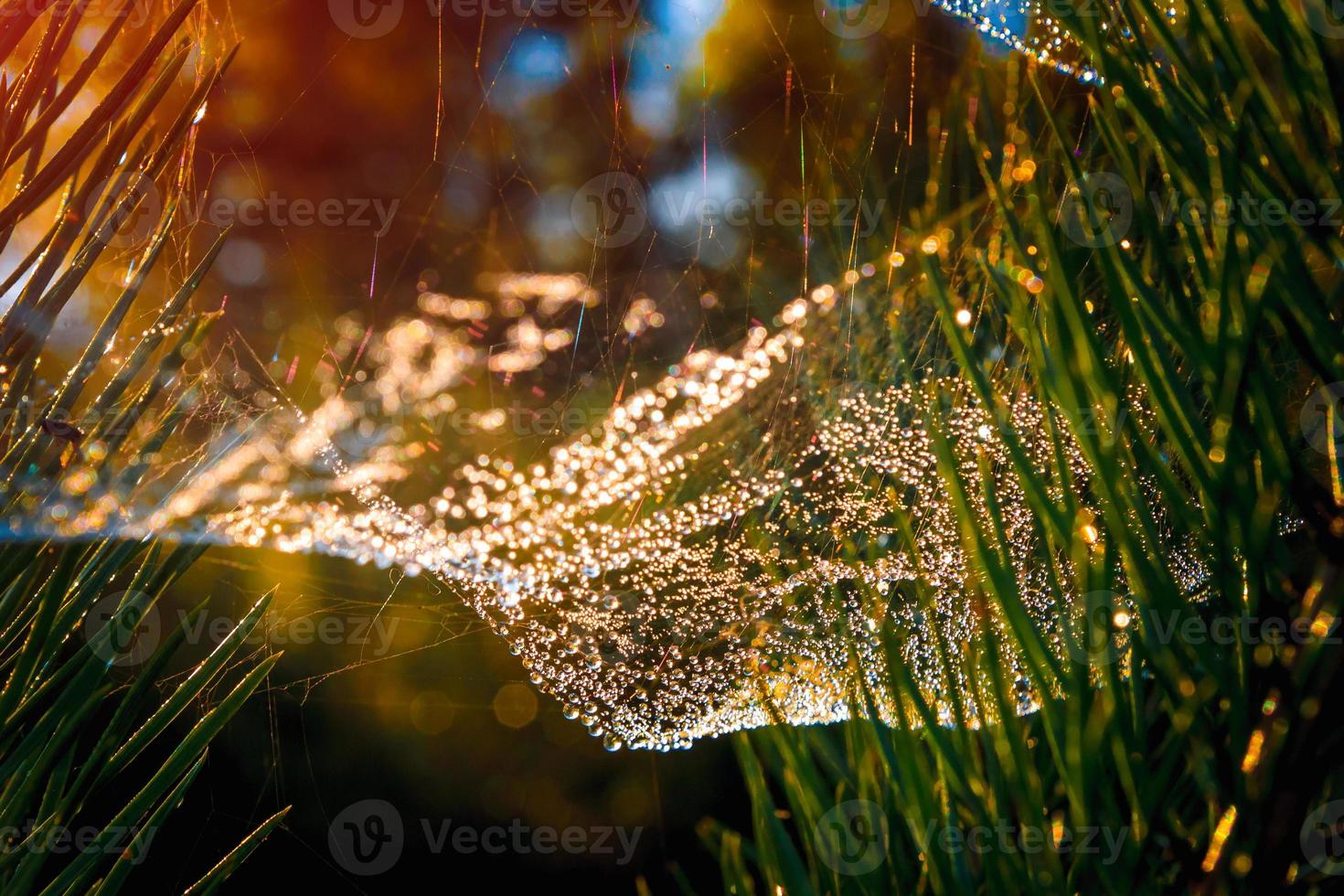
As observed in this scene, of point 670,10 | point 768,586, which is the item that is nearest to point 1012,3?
point 670,10

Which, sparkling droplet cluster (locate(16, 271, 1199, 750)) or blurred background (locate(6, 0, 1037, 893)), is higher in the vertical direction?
blurred background (locate(6, 0, 1037, 893))

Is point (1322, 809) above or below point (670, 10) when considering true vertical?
below

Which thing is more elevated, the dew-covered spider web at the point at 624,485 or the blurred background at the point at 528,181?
the blurred background at the point at 528,181

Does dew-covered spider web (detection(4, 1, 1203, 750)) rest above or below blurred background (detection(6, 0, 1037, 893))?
below

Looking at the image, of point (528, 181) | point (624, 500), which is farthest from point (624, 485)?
point (528, 181)

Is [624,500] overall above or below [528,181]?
below

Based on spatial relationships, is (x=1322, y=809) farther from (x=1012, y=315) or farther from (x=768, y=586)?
(x=768, y=586)

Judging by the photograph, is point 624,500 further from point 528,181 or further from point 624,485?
point 528,181

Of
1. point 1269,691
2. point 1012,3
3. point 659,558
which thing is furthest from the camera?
point 659,558
